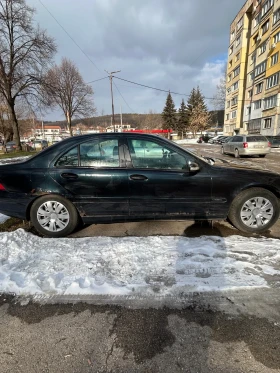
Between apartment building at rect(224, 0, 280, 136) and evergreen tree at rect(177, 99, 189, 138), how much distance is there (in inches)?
656

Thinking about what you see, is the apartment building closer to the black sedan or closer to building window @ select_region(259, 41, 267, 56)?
building window @ select_region(259, 41, 267, 56)

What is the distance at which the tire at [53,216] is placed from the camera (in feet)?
11.4

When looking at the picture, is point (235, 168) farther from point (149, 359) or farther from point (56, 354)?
point (56, 354)

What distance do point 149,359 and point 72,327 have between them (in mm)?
715

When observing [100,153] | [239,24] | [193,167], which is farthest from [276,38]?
[100,153]

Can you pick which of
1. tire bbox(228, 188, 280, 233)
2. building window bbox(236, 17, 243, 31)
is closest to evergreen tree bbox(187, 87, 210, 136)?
building window bbox(236, 17, 243, 31)

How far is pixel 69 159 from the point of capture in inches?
138

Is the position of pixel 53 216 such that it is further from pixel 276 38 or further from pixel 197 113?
pixel 197 113

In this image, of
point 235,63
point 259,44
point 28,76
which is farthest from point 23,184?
point 235,63

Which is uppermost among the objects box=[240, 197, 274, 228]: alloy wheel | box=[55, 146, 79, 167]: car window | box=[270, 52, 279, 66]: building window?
box=[270, 52, 279, 66]: building window

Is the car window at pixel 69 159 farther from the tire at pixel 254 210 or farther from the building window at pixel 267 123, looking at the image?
the building window at pixel 267 123

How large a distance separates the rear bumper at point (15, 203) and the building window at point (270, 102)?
34643mm

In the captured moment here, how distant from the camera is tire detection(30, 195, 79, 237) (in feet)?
11.4

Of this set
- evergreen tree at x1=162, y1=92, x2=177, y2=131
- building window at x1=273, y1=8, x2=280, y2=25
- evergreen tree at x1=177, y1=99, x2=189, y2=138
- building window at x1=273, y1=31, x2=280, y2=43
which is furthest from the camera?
evergreen tree at x1=162, y1=92, x2=177, y2=131
